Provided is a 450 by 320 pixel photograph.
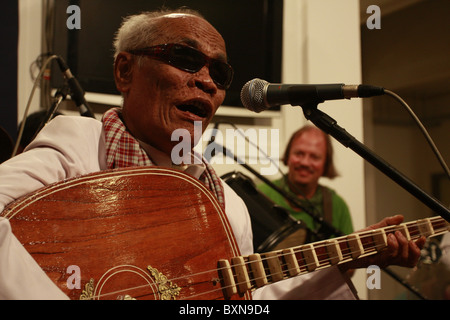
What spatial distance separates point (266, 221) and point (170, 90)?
0.79 meters

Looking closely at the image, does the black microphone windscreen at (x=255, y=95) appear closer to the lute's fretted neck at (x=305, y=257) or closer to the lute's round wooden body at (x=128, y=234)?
the lute's round wooden body at (x=128, y=234)

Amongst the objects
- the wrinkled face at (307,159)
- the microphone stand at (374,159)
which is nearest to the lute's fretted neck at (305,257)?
the microphone stand at (374,159)

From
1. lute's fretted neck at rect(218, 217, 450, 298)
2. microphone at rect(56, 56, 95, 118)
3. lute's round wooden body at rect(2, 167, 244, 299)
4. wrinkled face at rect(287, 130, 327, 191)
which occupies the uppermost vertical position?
microphone at rect(56, 56, 95, 118)

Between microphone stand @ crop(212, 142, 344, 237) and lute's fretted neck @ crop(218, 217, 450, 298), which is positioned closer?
lute's fretted neck @ crop(218, 217, 450, 298)

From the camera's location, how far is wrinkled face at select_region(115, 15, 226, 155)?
126cm

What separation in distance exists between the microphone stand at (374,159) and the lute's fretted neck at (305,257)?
33 centimetres

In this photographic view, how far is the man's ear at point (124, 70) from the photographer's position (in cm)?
133

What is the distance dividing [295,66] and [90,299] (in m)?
1.85

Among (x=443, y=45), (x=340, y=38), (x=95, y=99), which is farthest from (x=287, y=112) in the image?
(x=95, y=99)

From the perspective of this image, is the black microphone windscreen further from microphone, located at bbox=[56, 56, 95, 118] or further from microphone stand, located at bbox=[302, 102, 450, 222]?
microphone, located at bbox=[56, 56, 95, 118]

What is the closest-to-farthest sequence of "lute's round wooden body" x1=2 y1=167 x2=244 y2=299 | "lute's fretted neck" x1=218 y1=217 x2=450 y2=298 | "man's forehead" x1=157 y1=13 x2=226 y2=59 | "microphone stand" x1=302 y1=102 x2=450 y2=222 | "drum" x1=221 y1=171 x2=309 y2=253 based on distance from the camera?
1. "lute's round wooden body" x1=2 y1=167 x2=244 y2=299
2. "microphone stand" x1=302 y1=102 x2=450 y2=222
3. "lute's fretted neck" x1=218 y1=217 x2=450 y2=298
4. "man's forehead" x1=157 y1=13 x2=226 y2=59
5. "drum" x1=221 y1=171 x2=309 y2=253

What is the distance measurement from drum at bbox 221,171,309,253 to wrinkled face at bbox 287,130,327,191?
2.32 ft
